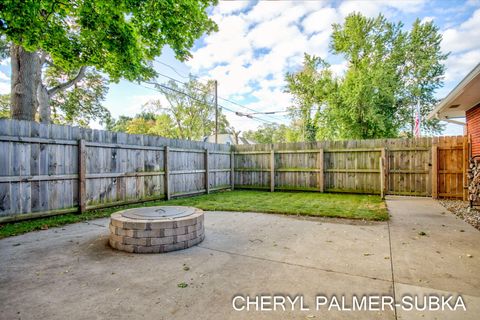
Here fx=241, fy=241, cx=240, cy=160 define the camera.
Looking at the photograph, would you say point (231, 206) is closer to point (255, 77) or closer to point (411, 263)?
point (411, 263)

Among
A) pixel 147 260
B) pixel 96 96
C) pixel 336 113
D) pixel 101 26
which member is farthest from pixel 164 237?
pixel 96 96

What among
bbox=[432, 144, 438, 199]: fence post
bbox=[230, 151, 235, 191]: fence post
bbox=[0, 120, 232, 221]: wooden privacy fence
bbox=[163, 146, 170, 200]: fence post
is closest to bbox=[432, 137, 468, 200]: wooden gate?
bbox=[432, 144, 438, 199]: fence post

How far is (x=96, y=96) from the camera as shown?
54.7 ft

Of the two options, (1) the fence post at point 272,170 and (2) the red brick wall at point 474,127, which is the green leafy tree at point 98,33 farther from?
(2) the red brick wall at point 474,127

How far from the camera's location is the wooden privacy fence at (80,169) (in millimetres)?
4785

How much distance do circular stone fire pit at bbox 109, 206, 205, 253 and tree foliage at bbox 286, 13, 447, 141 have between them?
1352 centimetres

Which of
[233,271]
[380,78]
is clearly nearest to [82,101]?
[233,271]

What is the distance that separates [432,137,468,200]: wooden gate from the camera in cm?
764

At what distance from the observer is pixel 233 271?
2689 millimetres

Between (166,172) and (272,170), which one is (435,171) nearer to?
(272,170)

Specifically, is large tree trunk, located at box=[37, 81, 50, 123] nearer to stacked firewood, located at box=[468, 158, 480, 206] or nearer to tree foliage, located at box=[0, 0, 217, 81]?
tree foliage, located at box=[0, 0, 217, 81]

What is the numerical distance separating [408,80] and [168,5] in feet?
56.5

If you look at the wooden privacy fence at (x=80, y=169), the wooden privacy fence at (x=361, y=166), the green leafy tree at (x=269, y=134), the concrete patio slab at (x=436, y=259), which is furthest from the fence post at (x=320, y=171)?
the green leafy tree at (x=269, y=134)

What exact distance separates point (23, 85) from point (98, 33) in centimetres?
288
